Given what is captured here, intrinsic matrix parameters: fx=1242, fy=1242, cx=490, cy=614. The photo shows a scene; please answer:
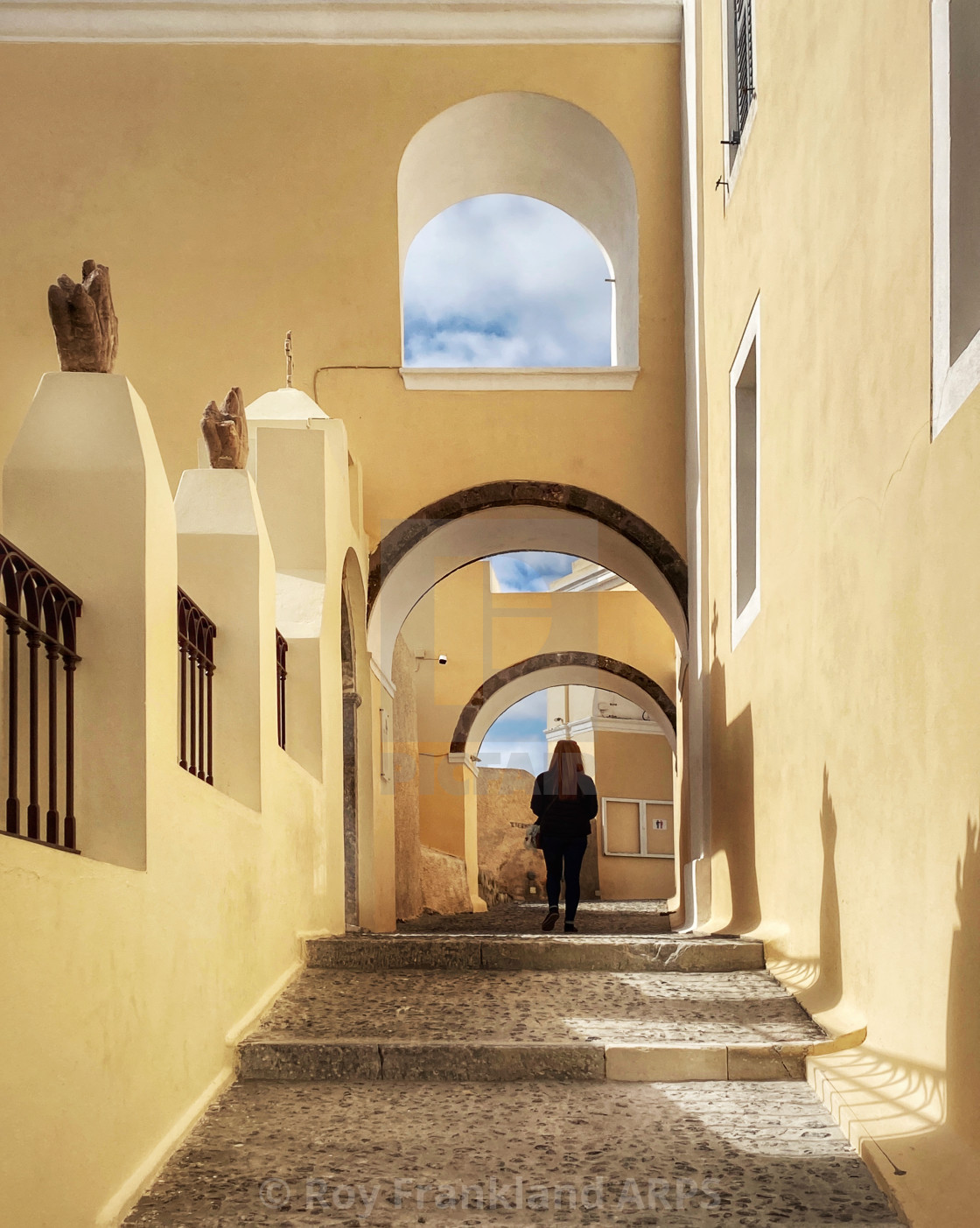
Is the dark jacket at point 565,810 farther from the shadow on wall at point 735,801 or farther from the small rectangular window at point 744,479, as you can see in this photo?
the small rectangular window at point 744,479

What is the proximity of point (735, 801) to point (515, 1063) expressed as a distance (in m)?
3.21

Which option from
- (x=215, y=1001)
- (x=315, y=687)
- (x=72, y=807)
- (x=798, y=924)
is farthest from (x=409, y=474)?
(x=72, y=807)

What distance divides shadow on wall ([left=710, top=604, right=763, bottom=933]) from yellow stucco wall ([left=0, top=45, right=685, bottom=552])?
1.87 meters

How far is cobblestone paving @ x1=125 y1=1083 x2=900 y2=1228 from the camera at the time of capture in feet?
9.11

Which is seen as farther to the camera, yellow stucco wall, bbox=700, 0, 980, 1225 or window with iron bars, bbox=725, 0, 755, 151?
window with iron bars, bbox=725, 0, 755, 151

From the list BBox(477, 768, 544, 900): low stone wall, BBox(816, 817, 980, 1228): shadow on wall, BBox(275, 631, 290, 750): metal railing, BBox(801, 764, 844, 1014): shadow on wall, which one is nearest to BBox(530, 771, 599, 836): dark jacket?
BBox(275, 631, 290, 750): metal railing

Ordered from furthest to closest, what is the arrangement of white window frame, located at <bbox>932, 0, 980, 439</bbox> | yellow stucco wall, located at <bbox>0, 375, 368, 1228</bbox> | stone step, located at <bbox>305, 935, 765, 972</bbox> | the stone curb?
stone step, located at <bbox>305, 935, 765, 972</bbox> → the stone curb → white window frame, located at <bbox>932, 0, 980, 439</bbox> → yellow stucco wall, located at <bbox>0, 375, 368, 1228</bbox>

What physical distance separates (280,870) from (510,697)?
13.1m

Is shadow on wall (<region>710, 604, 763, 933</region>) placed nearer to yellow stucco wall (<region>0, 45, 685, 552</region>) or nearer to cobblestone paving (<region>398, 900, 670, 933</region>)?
yellow stucco wall (<region>0, 45, 685, 552</region>)

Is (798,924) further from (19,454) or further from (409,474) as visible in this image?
(409,474)

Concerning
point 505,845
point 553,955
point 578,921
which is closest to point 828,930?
point 553,955

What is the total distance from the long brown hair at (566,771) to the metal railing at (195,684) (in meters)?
3.71

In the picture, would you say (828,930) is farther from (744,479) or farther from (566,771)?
(566,771)

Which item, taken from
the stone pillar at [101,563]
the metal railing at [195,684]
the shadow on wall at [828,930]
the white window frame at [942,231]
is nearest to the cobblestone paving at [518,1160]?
the shadow on wall at [828,930]
